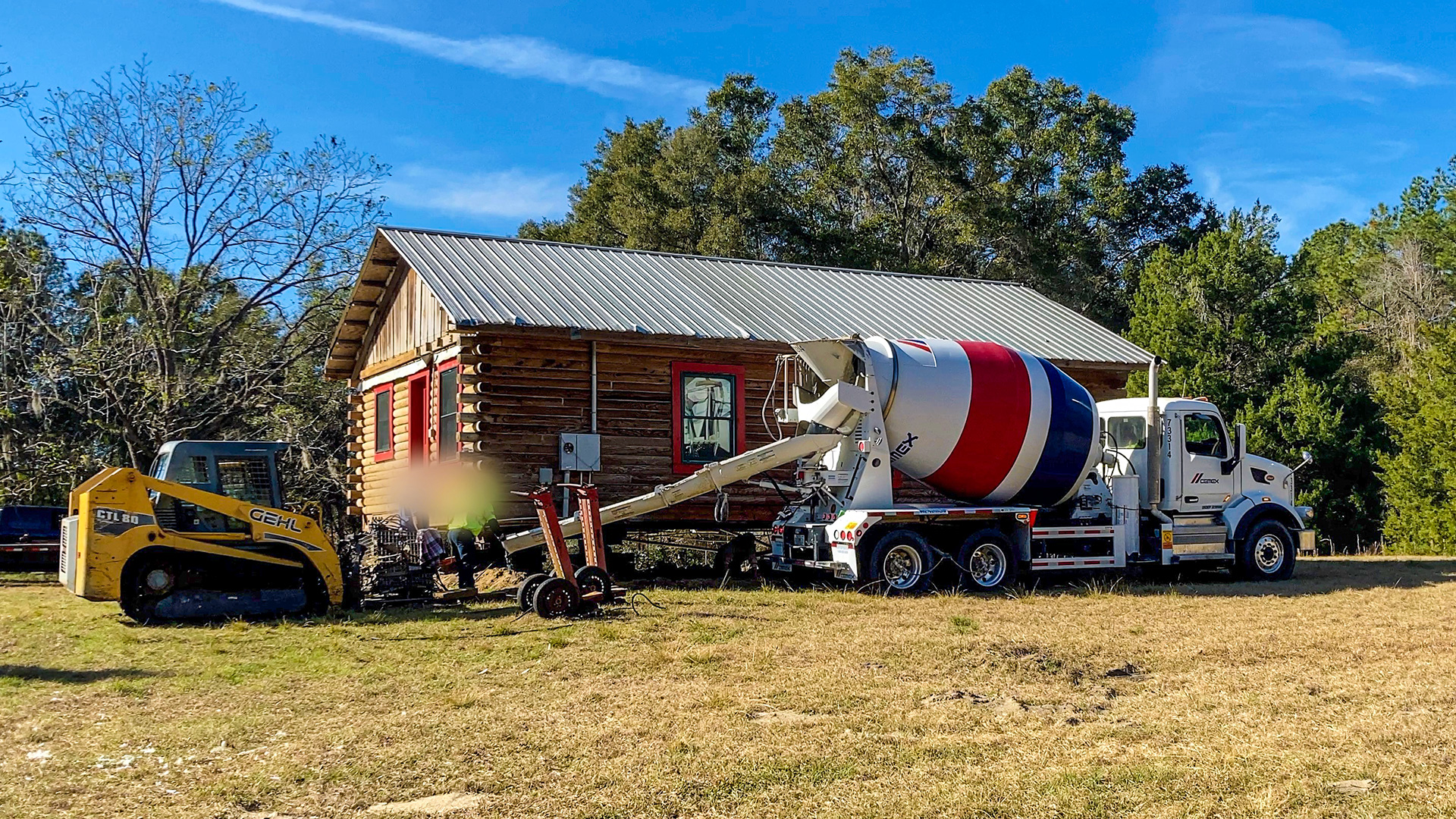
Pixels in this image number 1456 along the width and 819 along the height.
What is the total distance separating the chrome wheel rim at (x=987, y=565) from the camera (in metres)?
16.0

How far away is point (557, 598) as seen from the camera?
12.8m

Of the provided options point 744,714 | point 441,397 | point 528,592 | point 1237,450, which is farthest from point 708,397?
point 744,714

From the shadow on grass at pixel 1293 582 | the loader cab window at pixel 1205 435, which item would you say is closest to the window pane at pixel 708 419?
the shadow on grass at pixel 1293 582

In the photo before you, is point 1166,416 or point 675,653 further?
point 1166,416

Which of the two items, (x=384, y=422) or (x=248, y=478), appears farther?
(x=384, y=422)

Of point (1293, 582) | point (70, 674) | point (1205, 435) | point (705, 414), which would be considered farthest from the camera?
point (705, 414)

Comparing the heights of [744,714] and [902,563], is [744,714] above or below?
below

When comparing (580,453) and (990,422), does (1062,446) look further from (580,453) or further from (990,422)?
(580,453)

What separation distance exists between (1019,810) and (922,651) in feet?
14.9

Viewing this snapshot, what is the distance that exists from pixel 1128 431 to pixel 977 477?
313 centimetres

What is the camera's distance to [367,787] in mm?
6352

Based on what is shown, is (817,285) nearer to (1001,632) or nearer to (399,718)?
(1001,632)

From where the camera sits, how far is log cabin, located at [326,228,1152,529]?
1800 cm

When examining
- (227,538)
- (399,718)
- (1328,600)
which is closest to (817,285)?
(1328,600)
